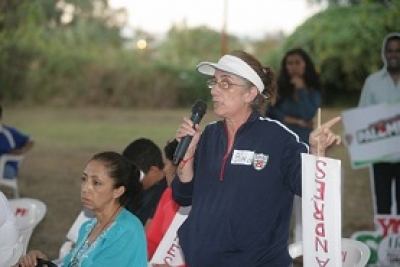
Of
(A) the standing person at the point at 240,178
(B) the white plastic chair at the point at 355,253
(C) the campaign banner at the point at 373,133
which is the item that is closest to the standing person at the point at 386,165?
(C) the campaign banner at the point at 373,133

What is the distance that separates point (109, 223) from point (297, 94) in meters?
4.16

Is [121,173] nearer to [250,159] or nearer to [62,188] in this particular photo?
[250,159]

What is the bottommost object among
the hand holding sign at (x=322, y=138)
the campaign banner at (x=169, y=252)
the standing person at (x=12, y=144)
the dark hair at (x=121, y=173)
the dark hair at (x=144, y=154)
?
the campaign banner at (x=169, y=252)

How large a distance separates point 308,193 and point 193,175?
0.68 metres

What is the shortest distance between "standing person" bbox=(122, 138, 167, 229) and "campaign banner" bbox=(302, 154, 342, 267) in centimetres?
184

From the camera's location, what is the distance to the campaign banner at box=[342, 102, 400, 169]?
744cm

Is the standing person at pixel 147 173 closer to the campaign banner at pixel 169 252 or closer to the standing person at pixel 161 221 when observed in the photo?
the standing person at pixel 161 221

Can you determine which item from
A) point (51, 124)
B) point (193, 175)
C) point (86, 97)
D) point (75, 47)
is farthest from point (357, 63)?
point (193, 175)

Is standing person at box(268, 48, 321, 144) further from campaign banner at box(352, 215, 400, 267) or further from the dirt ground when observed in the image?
the dirt ground

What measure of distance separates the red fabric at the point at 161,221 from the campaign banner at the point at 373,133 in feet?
8.98

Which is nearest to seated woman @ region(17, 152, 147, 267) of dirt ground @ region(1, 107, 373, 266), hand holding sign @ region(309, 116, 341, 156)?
hand holding sign @ region(309, 116, 341, 156)

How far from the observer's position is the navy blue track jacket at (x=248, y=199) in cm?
386

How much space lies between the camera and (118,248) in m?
3.90

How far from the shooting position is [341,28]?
1622 centimetres
